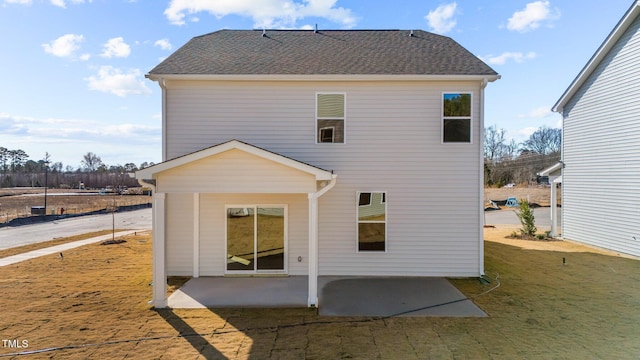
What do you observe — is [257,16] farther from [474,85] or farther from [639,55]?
[639,55]

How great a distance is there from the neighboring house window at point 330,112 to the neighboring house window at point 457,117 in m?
2.85

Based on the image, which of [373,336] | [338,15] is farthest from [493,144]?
[373,336]

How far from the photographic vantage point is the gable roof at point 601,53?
11.5m

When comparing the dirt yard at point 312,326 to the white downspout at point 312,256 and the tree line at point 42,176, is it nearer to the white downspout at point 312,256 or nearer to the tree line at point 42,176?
the white downspout at point 312,256

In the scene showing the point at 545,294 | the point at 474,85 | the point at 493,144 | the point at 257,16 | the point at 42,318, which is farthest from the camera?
the point at 493,144

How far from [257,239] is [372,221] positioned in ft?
10.7

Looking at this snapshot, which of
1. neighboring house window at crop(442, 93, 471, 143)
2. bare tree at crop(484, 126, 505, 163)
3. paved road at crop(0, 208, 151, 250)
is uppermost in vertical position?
bare tree at crop(484, 126, 505, 163)

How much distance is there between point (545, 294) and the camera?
26.1 ft

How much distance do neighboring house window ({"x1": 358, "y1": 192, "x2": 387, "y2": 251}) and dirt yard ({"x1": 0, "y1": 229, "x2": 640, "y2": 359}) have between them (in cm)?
246

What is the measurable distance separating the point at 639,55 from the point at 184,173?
1523 centimetres

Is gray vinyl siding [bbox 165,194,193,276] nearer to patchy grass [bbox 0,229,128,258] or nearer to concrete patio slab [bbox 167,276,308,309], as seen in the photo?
concrete patio slab [bbox 167,276,308,309]

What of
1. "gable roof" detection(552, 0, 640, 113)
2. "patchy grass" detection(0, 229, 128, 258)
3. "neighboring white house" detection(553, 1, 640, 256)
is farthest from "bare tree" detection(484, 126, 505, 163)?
"patchy grass" detection(0, 229, 128, 258)

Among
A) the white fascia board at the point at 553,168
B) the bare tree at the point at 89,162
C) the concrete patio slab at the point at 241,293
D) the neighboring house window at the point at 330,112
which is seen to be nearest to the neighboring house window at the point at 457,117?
the neighboring house window at the point at 330,112

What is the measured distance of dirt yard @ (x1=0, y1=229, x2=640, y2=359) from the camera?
5.27 metres
